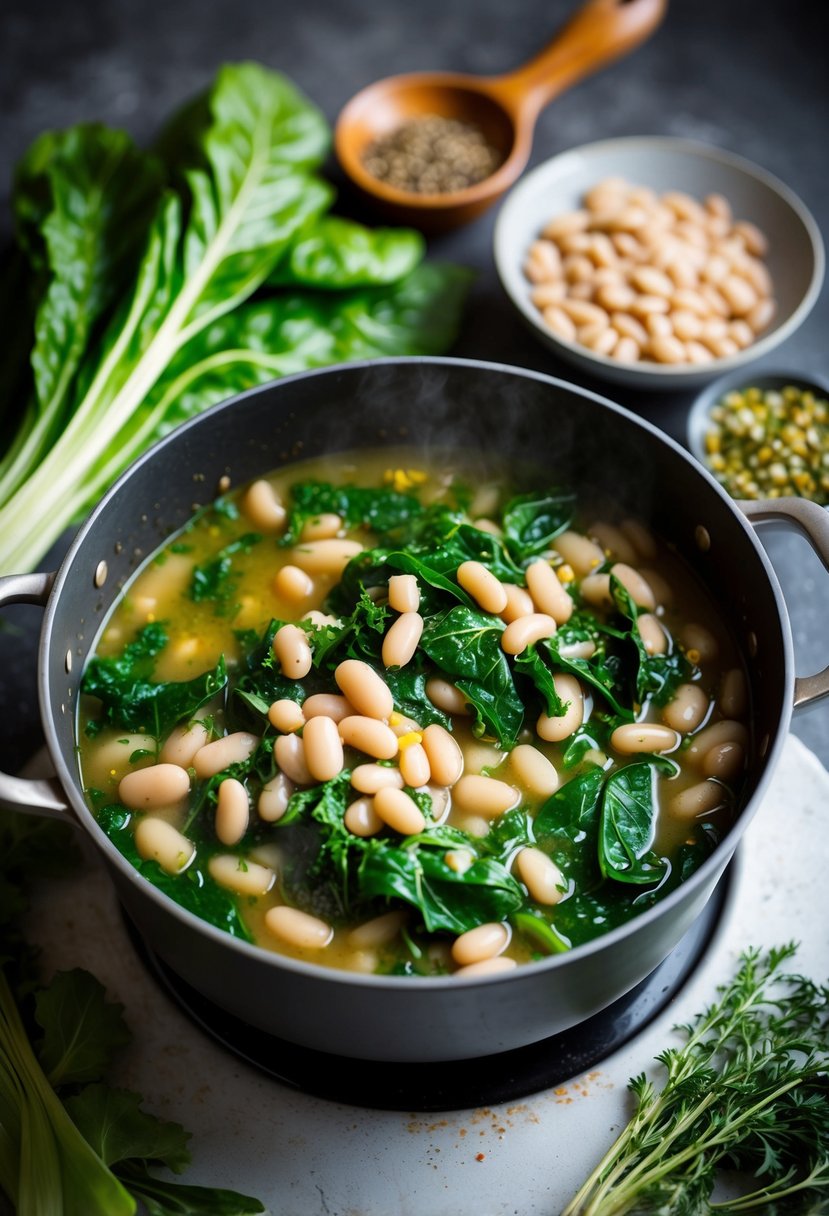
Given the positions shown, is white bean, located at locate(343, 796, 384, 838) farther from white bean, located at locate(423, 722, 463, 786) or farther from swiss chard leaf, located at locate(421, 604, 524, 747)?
swiss chard leaf, located at locate(421, 604, 524, 747)

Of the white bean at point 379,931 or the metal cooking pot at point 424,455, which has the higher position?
the metal cooking pot at point 424,455

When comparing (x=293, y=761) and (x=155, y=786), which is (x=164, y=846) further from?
(x=293, y=761)

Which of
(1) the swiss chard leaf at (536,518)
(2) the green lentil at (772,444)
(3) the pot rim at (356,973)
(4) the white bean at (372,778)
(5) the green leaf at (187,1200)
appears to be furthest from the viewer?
(2) the green lentil at (772,444)

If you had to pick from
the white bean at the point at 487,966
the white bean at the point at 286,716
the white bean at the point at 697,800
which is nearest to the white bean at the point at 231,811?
the white bean at the point at 286,716

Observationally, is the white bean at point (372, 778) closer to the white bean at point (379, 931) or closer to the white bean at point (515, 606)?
the white bean at point (379, 931)

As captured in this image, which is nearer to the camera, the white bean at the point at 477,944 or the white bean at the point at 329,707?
the white bean at the point at 477,944

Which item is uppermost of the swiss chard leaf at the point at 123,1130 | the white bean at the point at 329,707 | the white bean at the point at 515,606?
the white bean at the point at 329,707

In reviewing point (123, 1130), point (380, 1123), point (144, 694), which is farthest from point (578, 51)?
point (123, 1130)

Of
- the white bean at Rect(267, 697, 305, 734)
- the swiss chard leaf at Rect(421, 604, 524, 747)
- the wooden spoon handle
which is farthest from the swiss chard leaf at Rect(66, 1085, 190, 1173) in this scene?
Result: the wooden spoon handle
